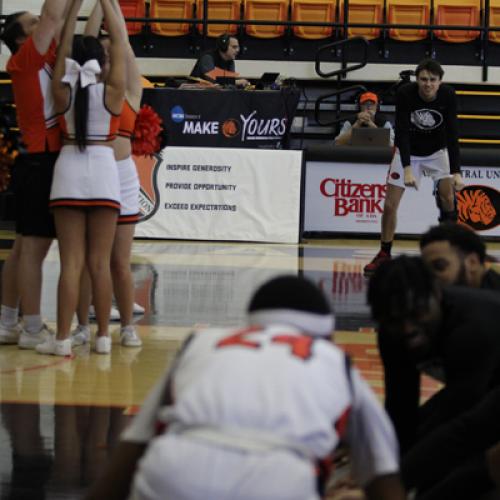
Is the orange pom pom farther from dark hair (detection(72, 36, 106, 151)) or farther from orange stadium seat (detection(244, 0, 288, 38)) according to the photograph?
orange stadium seat (detection(244, 0, 288, 38))

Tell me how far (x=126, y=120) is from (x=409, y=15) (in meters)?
13.5

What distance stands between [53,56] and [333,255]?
564 centimetres

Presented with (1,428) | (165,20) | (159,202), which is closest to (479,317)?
(1,428)

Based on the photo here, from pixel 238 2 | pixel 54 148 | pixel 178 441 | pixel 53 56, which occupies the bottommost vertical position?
pixel 178 441

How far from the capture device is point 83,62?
562 centimetres

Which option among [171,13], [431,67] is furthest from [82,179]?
[171,13]

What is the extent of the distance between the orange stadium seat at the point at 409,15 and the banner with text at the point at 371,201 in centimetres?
582

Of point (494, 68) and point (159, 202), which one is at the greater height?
point (494, 68)

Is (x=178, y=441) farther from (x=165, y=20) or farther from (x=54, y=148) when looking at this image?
(x=165, y=20)

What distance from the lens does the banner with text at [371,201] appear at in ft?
42.9

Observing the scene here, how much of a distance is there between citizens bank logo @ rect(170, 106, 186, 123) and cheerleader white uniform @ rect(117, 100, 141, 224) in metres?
6.93

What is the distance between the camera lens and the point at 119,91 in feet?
18.2

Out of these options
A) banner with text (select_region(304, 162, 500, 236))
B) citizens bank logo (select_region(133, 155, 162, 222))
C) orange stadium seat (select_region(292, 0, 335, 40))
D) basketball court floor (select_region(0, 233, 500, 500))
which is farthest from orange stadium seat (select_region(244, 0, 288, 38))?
basketball court floor (select_region(0, 233, 500, 500))

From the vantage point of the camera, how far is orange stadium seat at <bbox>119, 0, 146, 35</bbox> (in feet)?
60.8
